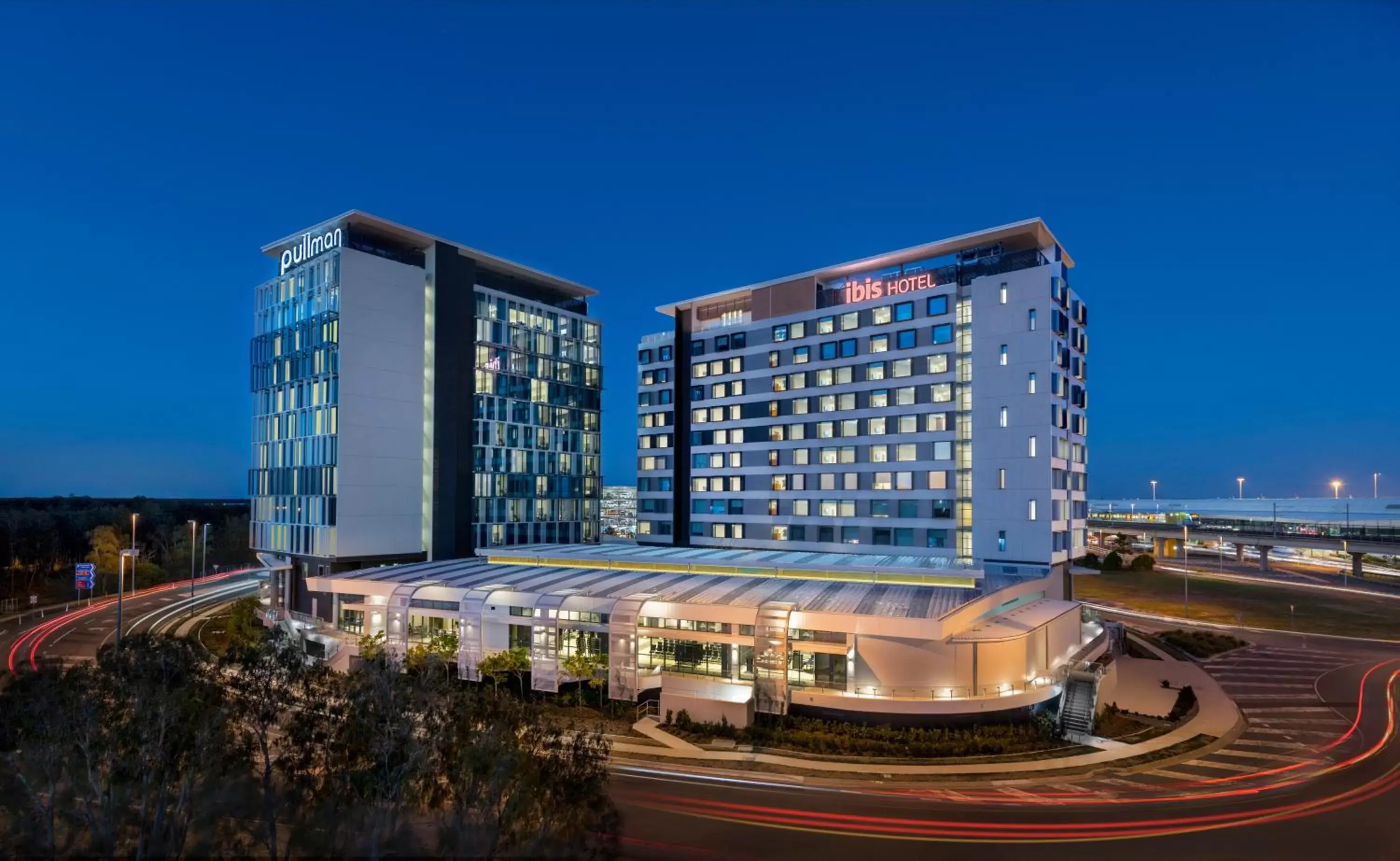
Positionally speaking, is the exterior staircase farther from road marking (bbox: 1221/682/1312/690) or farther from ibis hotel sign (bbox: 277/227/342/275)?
ibis hotel sign (bbox: 277/227/342/275)

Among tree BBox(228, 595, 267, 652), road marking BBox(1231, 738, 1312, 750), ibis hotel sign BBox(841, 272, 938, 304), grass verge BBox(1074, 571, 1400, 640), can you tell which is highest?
ibis hotel sign BBox(841, 272, 938, 304)

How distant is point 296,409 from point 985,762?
66361mm

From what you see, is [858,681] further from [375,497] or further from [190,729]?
[375,497]

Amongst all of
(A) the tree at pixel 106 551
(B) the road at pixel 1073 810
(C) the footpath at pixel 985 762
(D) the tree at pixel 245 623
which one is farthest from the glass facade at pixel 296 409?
(B) the road at pixel 1073 810

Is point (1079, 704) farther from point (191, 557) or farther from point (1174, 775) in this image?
point (191, 557)

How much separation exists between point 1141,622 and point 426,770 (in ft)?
278

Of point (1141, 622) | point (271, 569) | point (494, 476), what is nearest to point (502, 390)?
point (494, 476)

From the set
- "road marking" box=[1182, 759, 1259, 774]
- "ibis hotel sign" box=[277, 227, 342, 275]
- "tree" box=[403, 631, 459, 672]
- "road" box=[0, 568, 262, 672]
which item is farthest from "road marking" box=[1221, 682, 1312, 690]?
"ibis hotel sign" box=[277, 227, 342, 275]

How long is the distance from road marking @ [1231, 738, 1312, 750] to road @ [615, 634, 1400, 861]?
0.10 meters

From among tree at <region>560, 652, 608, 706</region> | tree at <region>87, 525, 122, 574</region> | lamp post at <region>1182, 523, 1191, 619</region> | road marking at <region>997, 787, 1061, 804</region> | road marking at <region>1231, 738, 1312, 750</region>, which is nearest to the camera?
road marking at <region>997, 787, 1061, 804</region>

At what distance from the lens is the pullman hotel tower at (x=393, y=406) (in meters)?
66.8

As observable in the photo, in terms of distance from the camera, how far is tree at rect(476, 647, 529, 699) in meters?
48.2

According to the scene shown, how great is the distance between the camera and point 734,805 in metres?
30.3

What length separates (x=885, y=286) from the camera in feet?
244
